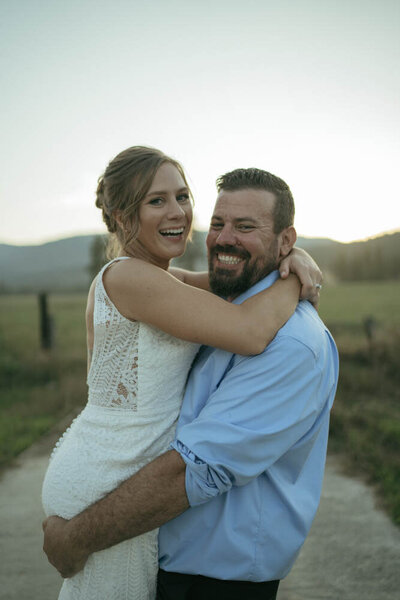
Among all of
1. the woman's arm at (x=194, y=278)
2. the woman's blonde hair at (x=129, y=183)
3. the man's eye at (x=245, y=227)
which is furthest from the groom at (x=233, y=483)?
the woman's arm at (x=194, y=278)

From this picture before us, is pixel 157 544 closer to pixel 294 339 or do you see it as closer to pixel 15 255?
pixel 294 339

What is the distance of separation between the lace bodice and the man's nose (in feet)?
1.64

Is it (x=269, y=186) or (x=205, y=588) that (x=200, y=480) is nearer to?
(x=205, y=588)

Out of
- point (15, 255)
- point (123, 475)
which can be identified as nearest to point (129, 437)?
point (123, 475)

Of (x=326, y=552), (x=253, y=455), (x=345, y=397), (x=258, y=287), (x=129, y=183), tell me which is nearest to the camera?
(x=253, y=455)

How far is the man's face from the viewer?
2.39 m

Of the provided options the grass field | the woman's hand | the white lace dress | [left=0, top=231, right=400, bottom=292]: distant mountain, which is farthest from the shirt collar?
the grass field

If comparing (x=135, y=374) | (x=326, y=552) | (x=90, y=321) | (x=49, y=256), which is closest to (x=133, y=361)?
(x=135, y=374)

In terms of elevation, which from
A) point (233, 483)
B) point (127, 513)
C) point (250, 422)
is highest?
point (250, 422)

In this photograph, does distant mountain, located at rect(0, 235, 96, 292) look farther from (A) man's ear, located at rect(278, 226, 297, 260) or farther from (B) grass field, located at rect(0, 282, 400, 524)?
(A) man's ear, located at rect(278, 226, 297, 260)

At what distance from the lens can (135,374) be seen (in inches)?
87.2

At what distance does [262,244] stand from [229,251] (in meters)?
0.16

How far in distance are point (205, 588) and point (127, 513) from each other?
0.47m

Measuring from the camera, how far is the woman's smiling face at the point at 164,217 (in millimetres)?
2492
